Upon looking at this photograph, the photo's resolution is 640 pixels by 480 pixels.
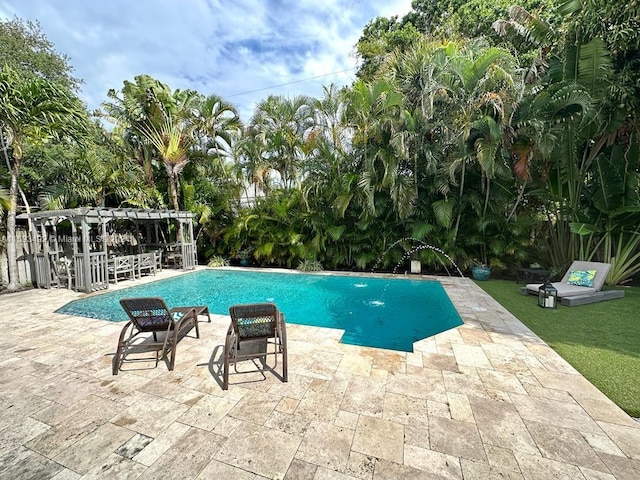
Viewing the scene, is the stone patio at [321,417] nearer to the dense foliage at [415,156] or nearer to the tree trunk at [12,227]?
the tree trunk at [12,227]

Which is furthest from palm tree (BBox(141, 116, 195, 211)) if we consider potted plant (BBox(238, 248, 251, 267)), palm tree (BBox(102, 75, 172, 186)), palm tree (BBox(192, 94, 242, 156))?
potted plant (BBox(238, 248, 251, 267))

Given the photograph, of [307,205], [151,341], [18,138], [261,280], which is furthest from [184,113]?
[151,341]

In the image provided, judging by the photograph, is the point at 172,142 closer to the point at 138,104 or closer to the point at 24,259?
the point at 138,104

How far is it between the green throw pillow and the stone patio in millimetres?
4144

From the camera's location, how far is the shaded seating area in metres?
6.02

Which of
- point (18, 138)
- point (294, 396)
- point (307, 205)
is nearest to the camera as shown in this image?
point (294, 396)

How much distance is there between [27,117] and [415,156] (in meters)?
11.2

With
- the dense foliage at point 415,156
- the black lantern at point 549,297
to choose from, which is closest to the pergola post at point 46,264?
the dense foliage at point 415,156

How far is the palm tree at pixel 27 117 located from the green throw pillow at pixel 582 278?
14018 millimetres

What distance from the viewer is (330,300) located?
743 cm

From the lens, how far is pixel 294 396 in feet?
9.29

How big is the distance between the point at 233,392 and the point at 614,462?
330 cm

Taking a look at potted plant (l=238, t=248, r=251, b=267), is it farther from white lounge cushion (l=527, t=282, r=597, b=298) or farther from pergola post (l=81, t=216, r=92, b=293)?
white lounge cushion (l=527, t=282, r=597, b=298)

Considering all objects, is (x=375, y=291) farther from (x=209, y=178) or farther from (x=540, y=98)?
(x=209, y=178)
